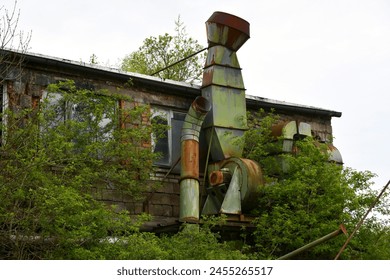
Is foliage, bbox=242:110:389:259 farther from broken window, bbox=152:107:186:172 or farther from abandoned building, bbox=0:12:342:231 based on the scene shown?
broken window, bbox=152:107:186:172

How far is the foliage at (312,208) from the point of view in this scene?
1853 cm

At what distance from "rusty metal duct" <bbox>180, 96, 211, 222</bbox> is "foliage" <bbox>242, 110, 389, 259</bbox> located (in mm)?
1389

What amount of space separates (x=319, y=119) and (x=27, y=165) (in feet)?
31.5

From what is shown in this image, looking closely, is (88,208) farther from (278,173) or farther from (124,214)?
(278,173)

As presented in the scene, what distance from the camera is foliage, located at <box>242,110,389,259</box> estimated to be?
60.8 ft

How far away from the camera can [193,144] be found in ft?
64.0

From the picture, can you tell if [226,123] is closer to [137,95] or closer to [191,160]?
[191,160]

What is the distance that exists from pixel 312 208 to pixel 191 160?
8.91 feet

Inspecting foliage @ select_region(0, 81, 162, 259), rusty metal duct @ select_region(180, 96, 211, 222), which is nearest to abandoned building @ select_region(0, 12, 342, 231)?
rusty metal duct @ select_region(180, 96, 211, 222)

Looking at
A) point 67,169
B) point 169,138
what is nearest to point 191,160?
point 169,138

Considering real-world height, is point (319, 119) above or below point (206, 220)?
above
